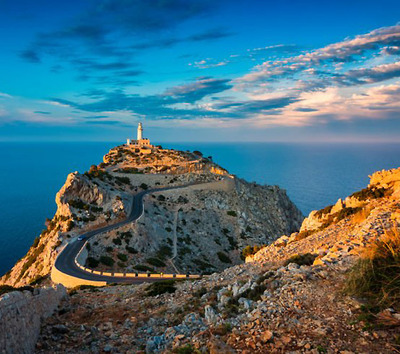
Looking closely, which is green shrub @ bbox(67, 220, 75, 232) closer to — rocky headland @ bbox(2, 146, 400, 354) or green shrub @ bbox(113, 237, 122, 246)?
rocky headland @ bbox(2, 146, 400, 354)

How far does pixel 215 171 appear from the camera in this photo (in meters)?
89.6

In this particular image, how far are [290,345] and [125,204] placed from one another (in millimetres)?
49952

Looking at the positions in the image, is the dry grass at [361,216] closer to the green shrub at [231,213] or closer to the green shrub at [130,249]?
the green shrub at [130,249]

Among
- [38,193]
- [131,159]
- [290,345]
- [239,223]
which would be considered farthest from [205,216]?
[38,193]

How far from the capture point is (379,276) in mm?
8062

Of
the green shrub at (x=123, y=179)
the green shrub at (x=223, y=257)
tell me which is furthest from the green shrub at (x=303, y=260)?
the green shrub at (x=123, y=179)

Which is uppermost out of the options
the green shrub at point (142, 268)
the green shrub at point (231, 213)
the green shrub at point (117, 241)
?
the green shrub at point (117, 241)

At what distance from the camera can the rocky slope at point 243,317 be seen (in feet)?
23.2

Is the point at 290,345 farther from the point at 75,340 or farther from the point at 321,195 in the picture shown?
the point at 321,195

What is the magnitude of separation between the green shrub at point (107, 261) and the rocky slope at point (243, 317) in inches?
800

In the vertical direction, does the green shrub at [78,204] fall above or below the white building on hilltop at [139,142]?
below

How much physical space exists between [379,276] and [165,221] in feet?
163

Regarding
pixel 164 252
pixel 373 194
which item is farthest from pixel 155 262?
pixel 373 194

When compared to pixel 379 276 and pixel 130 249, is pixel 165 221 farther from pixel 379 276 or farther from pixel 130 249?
pixel 379 276
